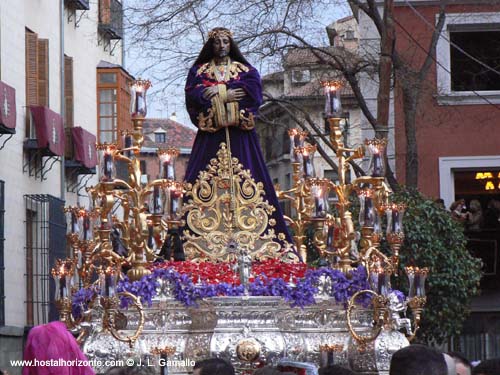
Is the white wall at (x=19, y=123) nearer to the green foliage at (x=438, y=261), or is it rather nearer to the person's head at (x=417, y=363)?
the green foliage at (x=438, y=261)

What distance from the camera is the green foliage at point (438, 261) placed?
1955 centimetres

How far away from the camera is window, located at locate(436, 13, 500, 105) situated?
80.4 feet

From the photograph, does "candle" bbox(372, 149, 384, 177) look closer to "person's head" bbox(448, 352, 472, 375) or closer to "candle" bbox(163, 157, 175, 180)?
"candle" bbox(163, 157, 175, 180)

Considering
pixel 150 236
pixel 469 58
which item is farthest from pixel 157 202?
pixel 469 58

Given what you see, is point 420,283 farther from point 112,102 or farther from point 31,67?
point 112,102

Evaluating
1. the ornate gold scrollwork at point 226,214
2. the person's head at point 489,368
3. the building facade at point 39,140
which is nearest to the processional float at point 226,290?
the ornate gold scrollwork at point 226,214

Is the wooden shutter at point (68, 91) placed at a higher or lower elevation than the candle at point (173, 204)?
higher

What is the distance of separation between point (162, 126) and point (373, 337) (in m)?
71.5

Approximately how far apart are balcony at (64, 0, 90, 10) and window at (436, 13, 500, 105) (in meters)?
6.59

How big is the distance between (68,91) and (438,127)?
676 centimetres

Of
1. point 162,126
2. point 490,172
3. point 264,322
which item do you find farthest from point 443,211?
point 162,126

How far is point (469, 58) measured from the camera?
24.8 meters

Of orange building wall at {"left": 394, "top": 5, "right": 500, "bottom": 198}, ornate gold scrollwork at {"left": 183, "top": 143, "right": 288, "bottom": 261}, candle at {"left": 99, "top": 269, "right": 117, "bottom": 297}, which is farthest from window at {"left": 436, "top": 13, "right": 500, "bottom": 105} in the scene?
candle at {"left": 99, "top": 269, "right": 117, "bottom": 297}

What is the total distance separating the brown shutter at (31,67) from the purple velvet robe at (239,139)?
31.1 ft
